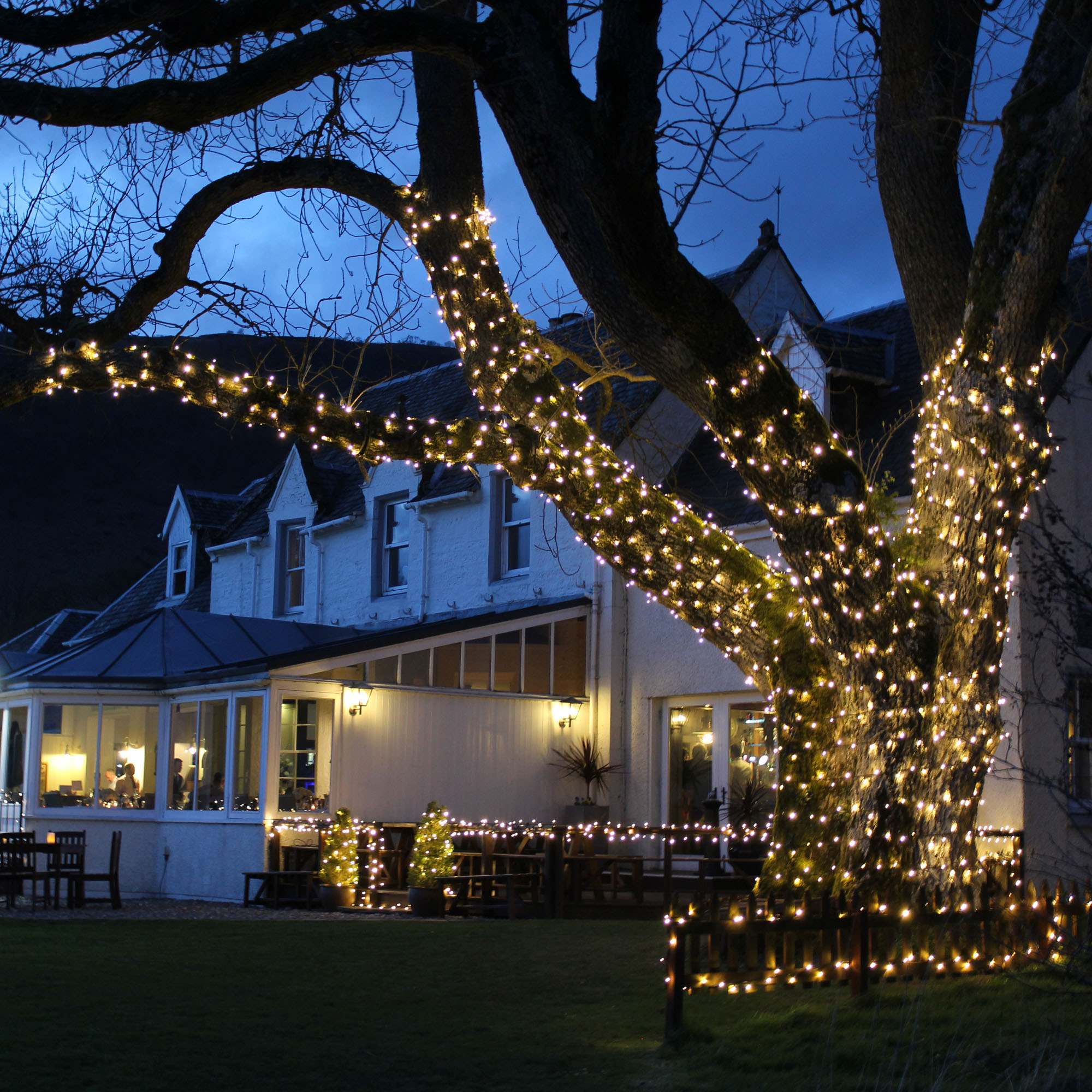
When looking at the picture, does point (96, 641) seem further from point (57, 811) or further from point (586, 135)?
point (586, 135)

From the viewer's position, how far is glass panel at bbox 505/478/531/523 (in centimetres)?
2084

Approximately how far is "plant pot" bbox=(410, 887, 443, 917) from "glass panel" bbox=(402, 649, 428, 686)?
136 inches

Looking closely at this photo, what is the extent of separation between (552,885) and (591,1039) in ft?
26.0

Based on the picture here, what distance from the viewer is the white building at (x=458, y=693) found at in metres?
17.7

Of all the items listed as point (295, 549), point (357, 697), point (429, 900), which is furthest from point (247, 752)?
point (295, 549)

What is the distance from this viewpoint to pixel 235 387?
32.9 feet

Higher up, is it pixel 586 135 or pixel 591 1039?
pixel 586 135

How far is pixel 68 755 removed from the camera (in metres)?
19.2

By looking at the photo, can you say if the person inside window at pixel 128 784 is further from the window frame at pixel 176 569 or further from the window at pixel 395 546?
the window frame at pixel 176 569

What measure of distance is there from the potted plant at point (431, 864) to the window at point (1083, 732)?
6.92 meters

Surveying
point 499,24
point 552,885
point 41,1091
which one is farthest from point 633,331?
point 552,885

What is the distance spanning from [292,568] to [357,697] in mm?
8235

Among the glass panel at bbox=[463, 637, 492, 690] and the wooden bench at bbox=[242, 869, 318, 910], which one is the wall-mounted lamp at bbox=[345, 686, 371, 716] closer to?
the glass panel at bbox=[463, 637, 492, 690]

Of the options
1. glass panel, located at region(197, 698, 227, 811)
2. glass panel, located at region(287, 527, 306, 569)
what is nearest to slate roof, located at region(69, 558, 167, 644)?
glass panel, located at region(287, 527, 306, 569)
